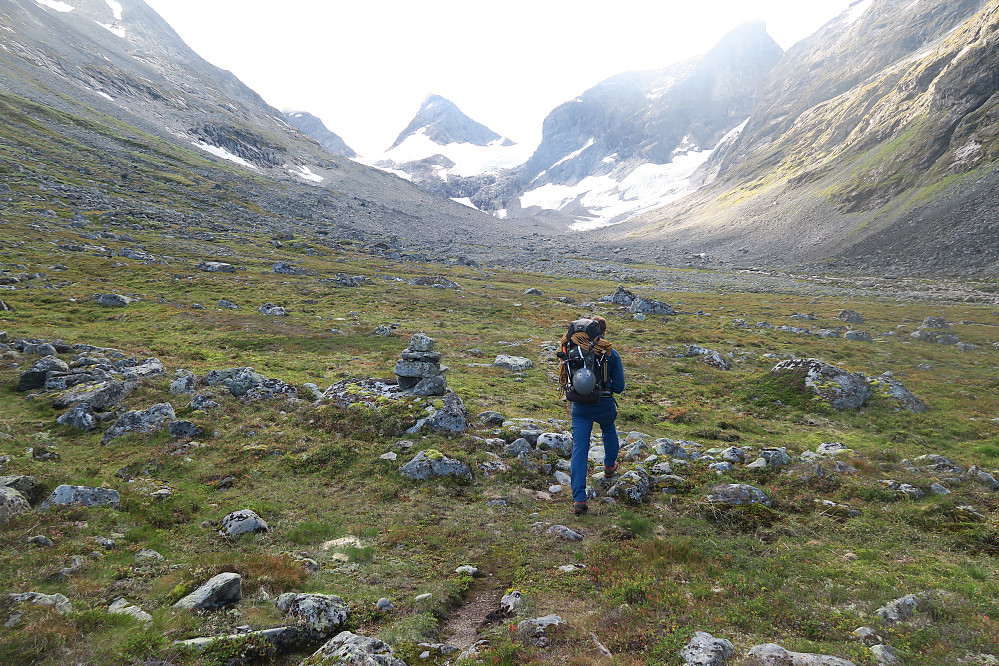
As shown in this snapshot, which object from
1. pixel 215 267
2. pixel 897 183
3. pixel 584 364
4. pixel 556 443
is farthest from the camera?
pixel 897 183

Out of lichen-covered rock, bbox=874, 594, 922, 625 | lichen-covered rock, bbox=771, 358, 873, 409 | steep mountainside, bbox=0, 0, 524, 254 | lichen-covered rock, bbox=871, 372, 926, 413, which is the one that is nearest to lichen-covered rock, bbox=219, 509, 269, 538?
lichen-covered rock, bbox=874, 594, 922, 625

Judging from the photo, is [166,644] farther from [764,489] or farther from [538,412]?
[538,412]

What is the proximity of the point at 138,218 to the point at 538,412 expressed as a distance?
80.2m

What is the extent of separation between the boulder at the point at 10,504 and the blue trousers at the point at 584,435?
11563mm

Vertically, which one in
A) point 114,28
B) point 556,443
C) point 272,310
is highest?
point 114,28

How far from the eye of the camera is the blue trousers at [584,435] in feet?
35.5

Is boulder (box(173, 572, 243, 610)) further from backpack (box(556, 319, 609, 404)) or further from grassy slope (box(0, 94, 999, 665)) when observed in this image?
backpack (box(556, 319, 609, 404))

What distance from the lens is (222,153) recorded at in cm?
15238

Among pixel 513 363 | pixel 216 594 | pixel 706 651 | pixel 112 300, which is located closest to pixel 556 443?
pixel 706 651

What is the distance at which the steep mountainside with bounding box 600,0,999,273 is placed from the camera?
83.8 metres

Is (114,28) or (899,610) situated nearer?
(899,610)

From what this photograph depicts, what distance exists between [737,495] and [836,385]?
13080 millimetres

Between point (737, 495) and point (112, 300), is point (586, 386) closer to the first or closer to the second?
point (737, 495)

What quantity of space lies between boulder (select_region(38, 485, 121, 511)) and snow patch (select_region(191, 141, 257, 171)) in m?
174
